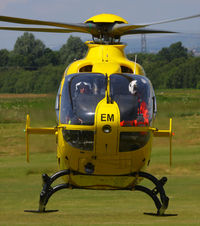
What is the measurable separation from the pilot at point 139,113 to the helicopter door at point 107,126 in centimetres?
27

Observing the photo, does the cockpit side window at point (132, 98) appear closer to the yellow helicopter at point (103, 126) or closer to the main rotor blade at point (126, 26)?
the yellow helicopter at point (103, 126)

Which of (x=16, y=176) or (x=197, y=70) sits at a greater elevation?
(x=197, y=70)

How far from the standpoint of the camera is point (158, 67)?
56156 millimetres

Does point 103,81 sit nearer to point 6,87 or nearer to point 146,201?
point 146,201

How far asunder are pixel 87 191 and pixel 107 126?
35.2 feet

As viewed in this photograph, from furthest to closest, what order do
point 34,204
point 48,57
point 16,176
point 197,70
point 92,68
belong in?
1. point 48,57
2. point 197,70
3. point 16,176
4. point 34,204
5. point 92,68

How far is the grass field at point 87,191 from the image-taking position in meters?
14.0

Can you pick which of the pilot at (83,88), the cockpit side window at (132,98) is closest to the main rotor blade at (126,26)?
the cockpit side window at (132,98)

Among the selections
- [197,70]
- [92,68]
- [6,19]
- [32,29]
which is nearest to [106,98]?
[92,68]

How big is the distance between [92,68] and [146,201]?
719 cm

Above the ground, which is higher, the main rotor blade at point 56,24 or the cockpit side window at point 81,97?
the main rotor blade at point 56,24

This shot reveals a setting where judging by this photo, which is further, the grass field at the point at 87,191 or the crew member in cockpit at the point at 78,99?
the grass field at the point at 87,191

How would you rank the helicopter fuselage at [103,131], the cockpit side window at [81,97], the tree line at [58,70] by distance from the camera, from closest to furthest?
1. the helicopter fuselage at [103,131]
2. the cockpit side window at [81,97]
3. the tree line at [58,70]

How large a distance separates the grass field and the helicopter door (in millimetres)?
2108
